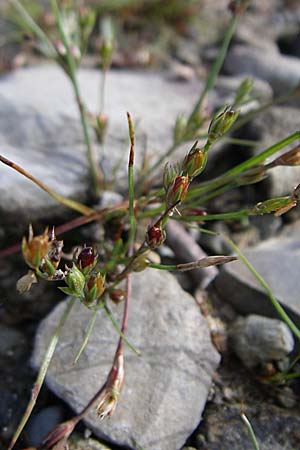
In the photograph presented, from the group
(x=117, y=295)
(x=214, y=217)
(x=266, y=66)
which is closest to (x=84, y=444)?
(x=117, y=295)

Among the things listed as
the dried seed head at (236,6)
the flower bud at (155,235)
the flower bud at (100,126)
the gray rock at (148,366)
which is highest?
the dried seed head at (236,6)

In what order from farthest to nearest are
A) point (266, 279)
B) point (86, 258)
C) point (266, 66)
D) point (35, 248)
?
point (266, 66)
point (266, 279)
point (86, 258)
point (35, 248)

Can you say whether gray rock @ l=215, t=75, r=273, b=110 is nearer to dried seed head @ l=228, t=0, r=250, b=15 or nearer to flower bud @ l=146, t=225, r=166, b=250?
dried seed head @ l=228, t=0, r=250, b=15

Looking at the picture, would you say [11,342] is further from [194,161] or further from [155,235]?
[194,161]

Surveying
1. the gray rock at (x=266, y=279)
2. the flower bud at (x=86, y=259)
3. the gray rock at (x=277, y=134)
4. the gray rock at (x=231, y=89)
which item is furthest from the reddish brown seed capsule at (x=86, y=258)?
the gray rock at (x=231, y=89)

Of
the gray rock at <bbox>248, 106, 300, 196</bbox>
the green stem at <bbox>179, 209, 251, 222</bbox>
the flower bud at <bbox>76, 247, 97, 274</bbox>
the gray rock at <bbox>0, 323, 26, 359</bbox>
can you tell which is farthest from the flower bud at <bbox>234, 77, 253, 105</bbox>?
the gray rock at <bbox>0, 323, 26, 359</bbox>

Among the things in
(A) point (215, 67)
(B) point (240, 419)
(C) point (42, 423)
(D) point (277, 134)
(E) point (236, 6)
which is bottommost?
(C) point (42, 423)

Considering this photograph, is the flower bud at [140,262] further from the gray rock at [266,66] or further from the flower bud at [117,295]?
the gray rock at [266,66]

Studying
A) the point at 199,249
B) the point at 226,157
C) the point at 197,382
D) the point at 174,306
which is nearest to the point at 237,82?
the point at 226,157
